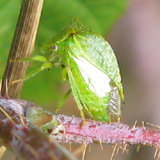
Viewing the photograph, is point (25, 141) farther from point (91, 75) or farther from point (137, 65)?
point (137, 65)

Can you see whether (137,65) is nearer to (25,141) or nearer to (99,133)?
(99,133)

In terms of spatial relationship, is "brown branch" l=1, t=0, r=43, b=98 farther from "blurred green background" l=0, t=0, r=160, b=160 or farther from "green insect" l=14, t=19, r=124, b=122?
"blurred green background" l=0, t=0, r=160, b=160

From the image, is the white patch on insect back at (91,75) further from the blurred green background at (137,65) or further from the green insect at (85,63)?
the blurred green background at (137,65)

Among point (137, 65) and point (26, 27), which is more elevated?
point (26, 27)

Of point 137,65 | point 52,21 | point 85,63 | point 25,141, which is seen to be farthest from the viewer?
point 137,65

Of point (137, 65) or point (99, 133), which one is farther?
point (137, 65)

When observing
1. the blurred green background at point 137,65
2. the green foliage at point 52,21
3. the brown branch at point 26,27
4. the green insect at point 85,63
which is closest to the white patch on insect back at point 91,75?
the green insect at point 85,63

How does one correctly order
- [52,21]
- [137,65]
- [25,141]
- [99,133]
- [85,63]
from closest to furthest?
1. [25,141]
2. [99,133]
3. [85,63]
4. [52,21]
5. [137,65]

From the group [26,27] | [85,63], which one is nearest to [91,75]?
[85,63]
